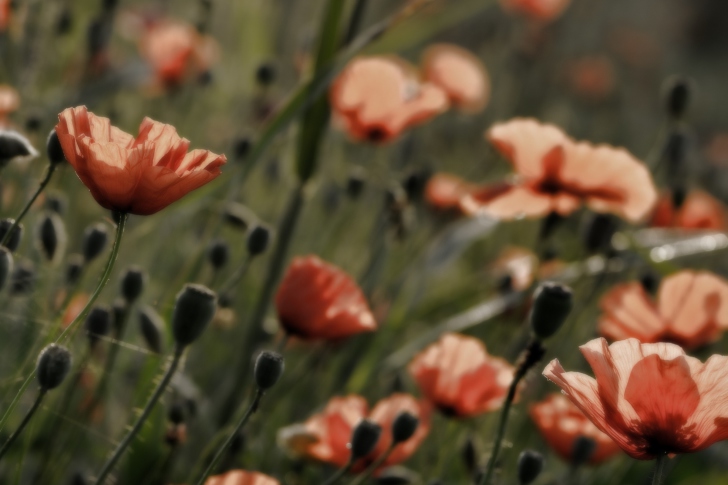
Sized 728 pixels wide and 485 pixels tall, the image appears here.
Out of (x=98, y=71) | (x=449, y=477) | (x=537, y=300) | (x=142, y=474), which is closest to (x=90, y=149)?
(x=537, y=300)

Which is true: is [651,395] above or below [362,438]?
above

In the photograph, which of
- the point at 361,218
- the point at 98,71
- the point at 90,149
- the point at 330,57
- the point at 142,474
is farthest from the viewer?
the point at 361,218

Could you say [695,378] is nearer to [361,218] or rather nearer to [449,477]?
[449,477]

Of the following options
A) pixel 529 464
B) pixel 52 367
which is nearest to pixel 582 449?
pixel 529 464

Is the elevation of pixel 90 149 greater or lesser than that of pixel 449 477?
greater

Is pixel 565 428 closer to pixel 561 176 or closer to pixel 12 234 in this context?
pixel 561 176

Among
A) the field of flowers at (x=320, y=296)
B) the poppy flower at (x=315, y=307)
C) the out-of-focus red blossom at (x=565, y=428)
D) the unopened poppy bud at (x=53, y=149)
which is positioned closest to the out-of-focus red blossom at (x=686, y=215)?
the field of flowers at (x=320, y=296)

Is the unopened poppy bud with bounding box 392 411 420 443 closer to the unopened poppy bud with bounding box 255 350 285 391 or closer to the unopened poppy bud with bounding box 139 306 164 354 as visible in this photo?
the unopened poppy bud with bounding box 255 350 285 391
